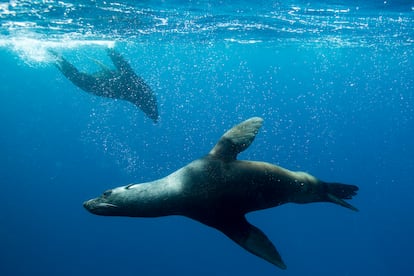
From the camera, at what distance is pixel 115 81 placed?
13.5 m

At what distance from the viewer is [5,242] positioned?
48.1 meters

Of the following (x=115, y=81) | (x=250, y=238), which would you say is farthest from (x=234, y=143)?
(x=115, y=81)

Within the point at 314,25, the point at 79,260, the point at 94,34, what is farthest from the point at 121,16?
the point at 79,260

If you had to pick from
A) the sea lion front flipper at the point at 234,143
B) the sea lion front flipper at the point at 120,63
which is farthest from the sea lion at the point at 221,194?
the sea lion front flipper at the point at 120,63

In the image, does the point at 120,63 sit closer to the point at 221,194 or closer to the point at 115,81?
the point at 115,81

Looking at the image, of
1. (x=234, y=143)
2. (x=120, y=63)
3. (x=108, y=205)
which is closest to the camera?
(x=108, y=205)

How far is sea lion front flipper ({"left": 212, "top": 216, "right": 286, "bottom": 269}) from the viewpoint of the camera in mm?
4480

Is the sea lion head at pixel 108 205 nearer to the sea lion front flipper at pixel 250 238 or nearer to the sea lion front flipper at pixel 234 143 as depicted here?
the sea lion front flipper at pixel 250 238

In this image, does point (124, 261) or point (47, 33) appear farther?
point (124, 261)

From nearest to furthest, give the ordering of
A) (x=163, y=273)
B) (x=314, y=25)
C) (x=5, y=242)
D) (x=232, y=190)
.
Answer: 1. (x=232, y=190)
2. (x=314, y=25)
3. (x=163, y=273)
4. (x=5, y=242)

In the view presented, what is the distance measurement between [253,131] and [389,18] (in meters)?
15.3

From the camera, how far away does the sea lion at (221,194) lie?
183 inches

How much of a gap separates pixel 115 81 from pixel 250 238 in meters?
10.2

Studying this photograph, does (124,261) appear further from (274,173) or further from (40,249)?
(274,173)
